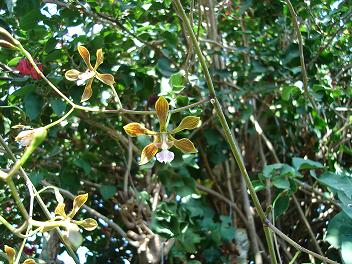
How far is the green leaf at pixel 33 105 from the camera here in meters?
1.24

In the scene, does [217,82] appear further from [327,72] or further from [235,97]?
[327,72]

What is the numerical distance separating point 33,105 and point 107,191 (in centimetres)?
33

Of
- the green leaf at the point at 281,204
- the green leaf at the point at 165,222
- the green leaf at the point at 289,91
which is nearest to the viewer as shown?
the green leaf at the point at 281,204

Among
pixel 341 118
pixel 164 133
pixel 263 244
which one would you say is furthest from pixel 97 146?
pixel 164 133

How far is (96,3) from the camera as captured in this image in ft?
4.54

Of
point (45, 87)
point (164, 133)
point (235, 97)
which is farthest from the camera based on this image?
point (235, 97)

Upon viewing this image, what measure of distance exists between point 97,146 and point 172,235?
0.38 metres

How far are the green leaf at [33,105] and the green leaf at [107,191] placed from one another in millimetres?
304

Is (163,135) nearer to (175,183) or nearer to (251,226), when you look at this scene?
(175,183)

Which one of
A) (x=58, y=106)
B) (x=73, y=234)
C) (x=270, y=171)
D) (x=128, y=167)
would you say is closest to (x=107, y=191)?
(x=128, y=167)

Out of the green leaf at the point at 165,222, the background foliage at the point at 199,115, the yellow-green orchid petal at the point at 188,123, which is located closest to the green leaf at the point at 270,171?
the background foliage at the point at 199,115

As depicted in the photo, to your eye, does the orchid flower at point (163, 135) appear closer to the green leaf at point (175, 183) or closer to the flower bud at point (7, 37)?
the flower bud at point (7, 37)

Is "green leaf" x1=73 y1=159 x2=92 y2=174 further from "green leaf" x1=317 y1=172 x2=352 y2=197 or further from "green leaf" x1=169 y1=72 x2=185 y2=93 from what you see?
"green leaf" x1=317 y1=172 x2=352 y2=197

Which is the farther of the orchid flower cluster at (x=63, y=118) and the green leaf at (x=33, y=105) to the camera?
the green leaf at (x=33, y=105)
